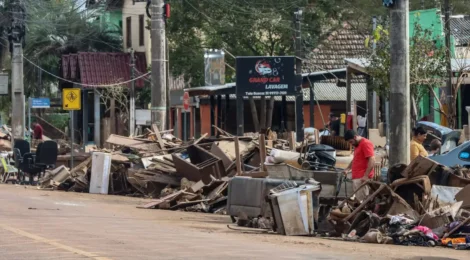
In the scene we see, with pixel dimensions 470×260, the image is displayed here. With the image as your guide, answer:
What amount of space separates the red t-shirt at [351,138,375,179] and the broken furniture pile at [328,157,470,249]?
726 mm

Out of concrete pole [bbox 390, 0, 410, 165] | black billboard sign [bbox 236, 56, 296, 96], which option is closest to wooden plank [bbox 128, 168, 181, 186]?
black billboard sign [bbox 236, 56, 296, 96]

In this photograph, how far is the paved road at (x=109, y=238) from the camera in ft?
40.1

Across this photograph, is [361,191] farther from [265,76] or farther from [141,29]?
[141,29]

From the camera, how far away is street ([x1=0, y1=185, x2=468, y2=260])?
40.6ft

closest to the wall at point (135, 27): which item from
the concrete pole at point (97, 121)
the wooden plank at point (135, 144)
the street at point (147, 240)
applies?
the concrete pole at point (97, 121)

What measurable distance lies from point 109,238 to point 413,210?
201 inches

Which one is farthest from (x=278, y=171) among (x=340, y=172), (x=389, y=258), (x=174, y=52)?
(x=174, y=52)

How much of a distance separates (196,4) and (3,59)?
723 inches

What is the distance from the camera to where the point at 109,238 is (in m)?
14.1

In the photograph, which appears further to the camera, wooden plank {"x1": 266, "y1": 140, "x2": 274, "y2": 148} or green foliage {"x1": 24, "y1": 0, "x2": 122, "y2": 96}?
green foliage {"x1": 24, "y1": 0, "x2": 122, "y2": 96}

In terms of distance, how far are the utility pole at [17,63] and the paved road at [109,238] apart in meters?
16.1

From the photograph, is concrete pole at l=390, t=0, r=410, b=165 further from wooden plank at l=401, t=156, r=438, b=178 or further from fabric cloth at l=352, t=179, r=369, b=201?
wooden plank at l=401, t=156, r=438, b=178

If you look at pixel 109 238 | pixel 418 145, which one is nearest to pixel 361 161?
pixel 418 145

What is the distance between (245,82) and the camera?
30.2 meters
